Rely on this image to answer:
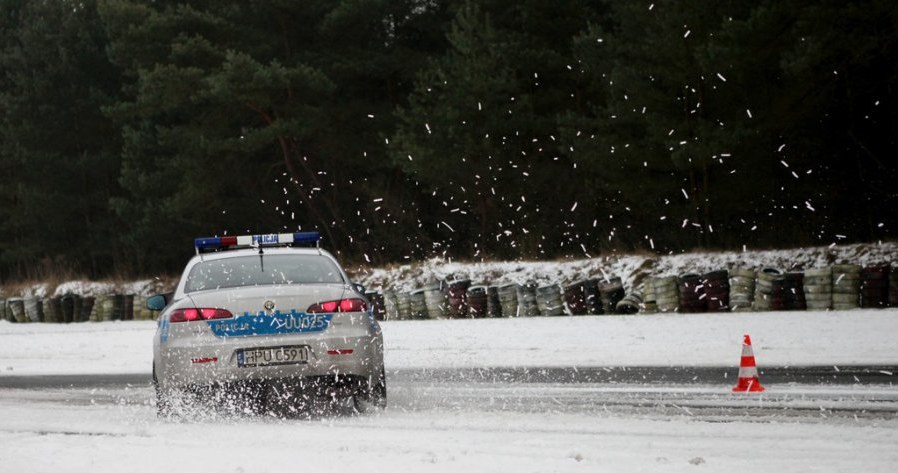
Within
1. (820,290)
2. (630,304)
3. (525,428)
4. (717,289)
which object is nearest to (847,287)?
(820,290)

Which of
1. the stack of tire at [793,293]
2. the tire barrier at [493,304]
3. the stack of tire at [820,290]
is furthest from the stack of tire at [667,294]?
the tire barrier at [493,304]

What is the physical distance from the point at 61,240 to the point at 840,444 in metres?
56.2

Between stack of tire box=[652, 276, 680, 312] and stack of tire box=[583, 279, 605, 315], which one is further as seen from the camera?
stack of tire box=[583, 279, 605, 315]

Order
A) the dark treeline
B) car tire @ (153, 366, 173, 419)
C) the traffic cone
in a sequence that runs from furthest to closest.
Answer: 1. the dark treeline
2. the traffic cone
3. car tire @ (153, 366, 173, 419)

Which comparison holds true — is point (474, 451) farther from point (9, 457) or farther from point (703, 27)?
point (703, 27)

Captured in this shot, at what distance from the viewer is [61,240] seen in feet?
197

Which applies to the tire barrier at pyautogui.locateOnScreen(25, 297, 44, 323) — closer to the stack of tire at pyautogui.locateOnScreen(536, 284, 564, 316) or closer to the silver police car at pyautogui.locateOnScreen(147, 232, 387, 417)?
the stack of tire at pyautogui.locateOnScreen(536, 284, 564, 316)

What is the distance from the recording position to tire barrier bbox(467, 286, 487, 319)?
86.0 feet

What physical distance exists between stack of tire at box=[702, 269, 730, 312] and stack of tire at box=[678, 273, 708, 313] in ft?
0.32

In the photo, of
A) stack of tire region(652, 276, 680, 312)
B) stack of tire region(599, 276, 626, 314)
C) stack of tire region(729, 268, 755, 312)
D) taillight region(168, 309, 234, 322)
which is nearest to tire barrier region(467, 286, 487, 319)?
stack of tire region(599, 276, 626, 314)

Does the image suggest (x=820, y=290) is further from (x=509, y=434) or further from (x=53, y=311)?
(x=53, y=311)

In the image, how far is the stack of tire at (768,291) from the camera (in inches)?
864

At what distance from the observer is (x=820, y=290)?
21562mm

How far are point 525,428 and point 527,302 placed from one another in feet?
53.1
